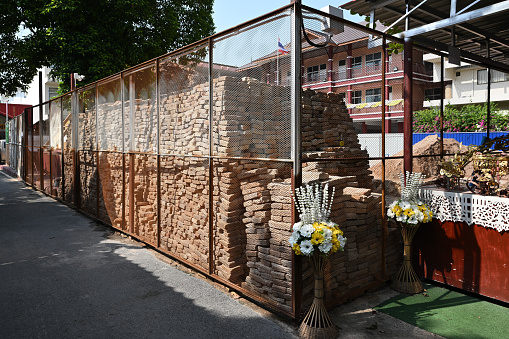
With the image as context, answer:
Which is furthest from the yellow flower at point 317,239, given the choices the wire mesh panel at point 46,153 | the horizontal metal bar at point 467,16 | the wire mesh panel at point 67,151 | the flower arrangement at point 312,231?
the wire mesh panel at point 46,153

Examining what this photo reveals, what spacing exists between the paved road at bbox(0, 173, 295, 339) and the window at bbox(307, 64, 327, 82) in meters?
2.93

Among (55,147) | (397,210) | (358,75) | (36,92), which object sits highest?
(36,92)

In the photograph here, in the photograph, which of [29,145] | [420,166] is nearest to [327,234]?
[420,166]

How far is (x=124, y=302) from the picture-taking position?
4867 millimetres

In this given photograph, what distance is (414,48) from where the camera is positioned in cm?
572

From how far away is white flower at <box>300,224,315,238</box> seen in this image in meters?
3.79

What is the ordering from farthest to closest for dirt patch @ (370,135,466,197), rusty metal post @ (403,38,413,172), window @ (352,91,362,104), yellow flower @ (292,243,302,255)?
1. dirt patch @ (370,135,466,197)
2. window @ (352,91,362,104)
3. rusty metal post @ (403,38,413,172)
4. yellow flower @ (292,243,302,255)

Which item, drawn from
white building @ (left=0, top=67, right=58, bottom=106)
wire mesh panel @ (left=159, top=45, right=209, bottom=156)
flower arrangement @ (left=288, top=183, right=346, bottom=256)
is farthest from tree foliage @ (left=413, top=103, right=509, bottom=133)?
white building @ (left=0, top=67, right=58, bottom=106)

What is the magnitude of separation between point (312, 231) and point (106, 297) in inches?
119

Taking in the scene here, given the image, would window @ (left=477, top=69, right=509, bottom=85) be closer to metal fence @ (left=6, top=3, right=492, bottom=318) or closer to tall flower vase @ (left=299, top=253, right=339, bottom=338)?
metal fence @ (left=6, top=3, right=492, bottom=318)

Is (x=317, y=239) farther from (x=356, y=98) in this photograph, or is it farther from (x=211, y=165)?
(x=356, y=98)

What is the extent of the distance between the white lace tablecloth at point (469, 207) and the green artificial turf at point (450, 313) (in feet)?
3.19

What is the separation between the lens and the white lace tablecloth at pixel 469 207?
462 centimetres

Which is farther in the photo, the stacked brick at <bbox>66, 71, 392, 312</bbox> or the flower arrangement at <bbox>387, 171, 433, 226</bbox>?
the flower arrangement at <bbox>387, 171, 433, 226</bbox>
